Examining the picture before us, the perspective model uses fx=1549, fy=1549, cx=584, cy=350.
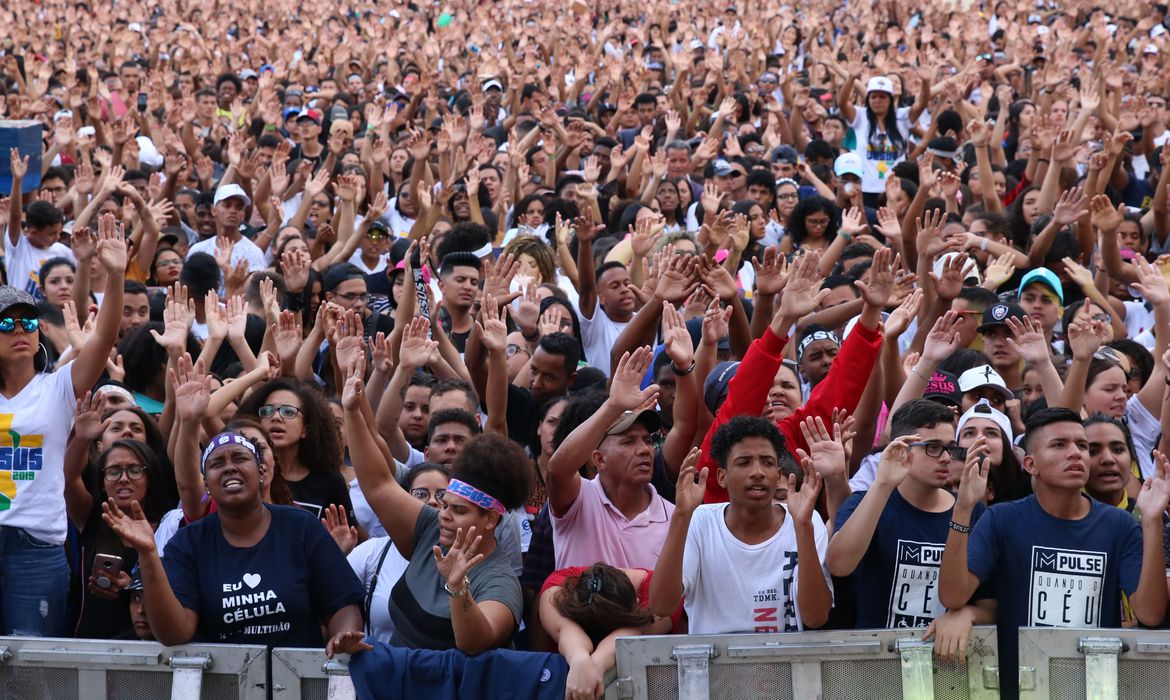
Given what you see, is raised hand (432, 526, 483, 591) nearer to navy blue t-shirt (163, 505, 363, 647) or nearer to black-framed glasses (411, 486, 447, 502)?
navy blue t-shirt (163, 505, 363, 647)

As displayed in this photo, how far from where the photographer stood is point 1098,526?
175 inches

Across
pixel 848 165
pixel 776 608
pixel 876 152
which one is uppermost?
pixel 876 152

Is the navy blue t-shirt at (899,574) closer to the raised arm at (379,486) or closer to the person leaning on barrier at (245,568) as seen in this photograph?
the raised arm at (379,486)

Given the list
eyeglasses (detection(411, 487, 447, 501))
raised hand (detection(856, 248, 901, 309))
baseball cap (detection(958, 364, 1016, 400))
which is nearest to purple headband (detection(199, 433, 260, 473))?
eyeglasses (detection(411, 487, 447, 501))

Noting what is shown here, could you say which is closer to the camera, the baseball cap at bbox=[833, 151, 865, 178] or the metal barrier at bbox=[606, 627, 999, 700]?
the metal barrier at bbox=[606, 627, 999, 700]

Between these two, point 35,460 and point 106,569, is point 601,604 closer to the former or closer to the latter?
point 106,569

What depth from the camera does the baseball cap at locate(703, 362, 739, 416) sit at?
568 centimetres

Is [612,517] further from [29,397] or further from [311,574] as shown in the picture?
[29,397]

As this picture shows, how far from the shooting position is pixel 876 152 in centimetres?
1256

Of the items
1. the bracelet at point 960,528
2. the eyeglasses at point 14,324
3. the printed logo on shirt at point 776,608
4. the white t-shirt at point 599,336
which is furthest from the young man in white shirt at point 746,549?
the white t-shirt at point 599,336

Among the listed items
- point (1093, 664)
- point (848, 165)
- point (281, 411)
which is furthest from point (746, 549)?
point (848, 165)

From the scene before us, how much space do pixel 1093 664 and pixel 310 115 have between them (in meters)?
10.3

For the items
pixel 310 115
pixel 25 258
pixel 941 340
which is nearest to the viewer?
pixel 941 340

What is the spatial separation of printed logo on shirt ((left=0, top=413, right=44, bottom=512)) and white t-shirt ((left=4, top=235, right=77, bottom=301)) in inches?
145
